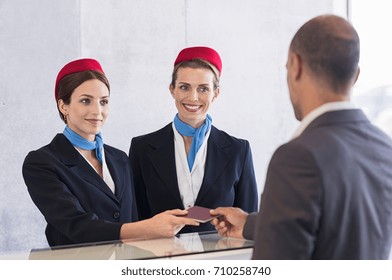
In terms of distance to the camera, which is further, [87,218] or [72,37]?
[72,37]

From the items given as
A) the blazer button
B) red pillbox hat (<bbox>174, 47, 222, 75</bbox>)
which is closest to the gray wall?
red pillbox hat (<bbox>174, 47, 222, 75</bbox>)

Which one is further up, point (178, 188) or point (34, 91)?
point (34, 91)

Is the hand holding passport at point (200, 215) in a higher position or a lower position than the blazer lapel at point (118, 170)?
lower

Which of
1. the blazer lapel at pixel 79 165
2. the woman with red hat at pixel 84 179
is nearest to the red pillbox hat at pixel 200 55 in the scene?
the woman with red hat at pixel 84 179

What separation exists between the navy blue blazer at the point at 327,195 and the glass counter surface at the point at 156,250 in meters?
0.64

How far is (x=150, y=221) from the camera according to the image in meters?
2.80

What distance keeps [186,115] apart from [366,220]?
2078 mm

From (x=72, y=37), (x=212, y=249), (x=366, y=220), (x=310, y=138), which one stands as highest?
(x=72, y=37)

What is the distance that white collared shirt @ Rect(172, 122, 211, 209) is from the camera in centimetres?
355

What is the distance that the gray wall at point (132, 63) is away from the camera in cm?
596

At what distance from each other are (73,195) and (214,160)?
0.92 metres

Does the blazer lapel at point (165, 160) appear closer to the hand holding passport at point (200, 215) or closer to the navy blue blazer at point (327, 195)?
the hand holding passport at point (200, 215)
